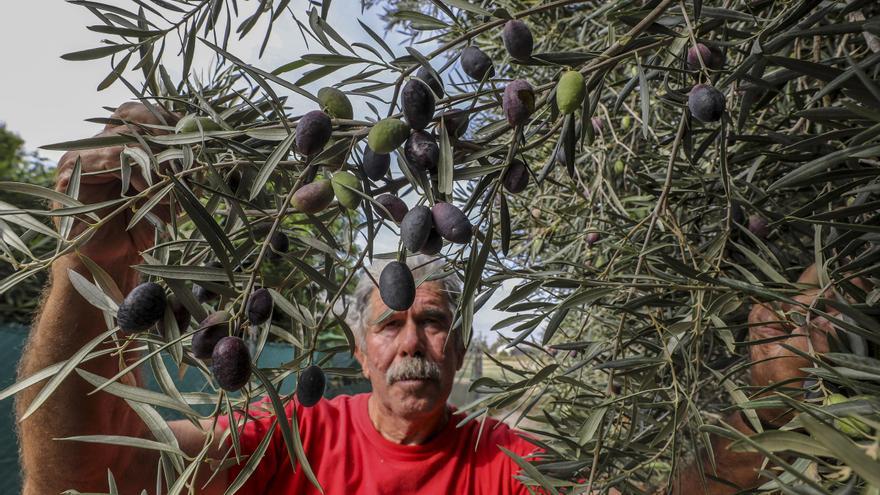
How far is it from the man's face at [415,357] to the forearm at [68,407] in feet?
2.33

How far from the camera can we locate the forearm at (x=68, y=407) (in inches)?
37.2

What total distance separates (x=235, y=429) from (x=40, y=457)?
90 centimetres

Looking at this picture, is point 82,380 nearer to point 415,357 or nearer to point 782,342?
point 415,357

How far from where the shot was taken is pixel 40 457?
112 centimetres

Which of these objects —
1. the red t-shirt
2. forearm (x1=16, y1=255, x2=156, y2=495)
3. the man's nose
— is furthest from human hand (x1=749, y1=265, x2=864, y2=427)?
the man's nose

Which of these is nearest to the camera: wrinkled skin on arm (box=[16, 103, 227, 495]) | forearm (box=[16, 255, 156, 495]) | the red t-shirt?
wrinkled skin on arm (box=[16, 103, 227, 495])

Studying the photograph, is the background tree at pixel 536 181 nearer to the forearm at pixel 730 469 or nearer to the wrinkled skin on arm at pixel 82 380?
the wrinkled skin on arm at pixel 82 380

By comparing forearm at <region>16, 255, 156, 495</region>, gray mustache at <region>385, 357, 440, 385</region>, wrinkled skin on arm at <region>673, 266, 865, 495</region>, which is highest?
gray mustache at <region>385, 357, 440, 385</region>

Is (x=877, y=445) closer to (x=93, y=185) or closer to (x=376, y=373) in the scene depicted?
(x=93, y=185)

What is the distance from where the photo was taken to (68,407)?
3.45ft

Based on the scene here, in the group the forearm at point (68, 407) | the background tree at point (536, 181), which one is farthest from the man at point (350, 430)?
the background tree at point (536, 181)

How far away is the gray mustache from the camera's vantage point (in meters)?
1.75

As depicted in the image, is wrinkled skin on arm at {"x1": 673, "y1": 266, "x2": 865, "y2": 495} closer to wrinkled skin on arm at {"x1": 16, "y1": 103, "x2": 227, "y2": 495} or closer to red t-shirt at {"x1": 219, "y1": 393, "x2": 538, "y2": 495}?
wrinkled skin on arm at {"x1": 16, "y1": 103, "x2": 227, "y2": 495}

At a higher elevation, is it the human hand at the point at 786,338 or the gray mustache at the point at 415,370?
the gray mustache at the point at 415,370
